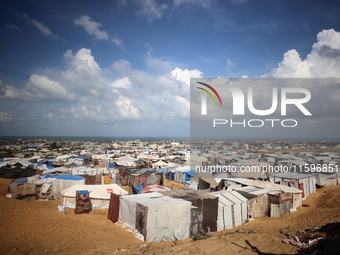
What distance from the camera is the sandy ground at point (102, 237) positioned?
730 centimetres

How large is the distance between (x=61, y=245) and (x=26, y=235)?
76.8 inches

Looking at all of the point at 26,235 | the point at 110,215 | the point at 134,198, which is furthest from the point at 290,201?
the point at 26,235

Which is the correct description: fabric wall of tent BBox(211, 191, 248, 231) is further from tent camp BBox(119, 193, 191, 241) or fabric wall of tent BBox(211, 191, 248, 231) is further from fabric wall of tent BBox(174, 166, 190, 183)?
fabric wall of tent BBox(174, 166, 190, 183)

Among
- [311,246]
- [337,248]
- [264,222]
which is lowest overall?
[264,222]

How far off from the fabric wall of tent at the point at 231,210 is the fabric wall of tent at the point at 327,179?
41.1ft

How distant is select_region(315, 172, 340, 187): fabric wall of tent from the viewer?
64.8 ft

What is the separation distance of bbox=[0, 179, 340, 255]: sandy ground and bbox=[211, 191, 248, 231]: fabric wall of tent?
0.53m

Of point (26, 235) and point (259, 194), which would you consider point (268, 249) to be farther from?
point (26, 235)

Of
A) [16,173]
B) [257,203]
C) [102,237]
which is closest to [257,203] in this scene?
[257,203]

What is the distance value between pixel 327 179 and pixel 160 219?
19.2m

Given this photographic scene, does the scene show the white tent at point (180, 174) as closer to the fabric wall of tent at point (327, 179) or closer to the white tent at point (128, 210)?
the fabric wall of tent at point (327, 179)

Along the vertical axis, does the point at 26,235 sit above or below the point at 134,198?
below

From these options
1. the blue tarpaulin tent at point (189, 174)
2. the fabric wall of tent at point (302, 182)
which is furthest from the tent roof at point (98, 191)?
the fabric wall of tent at point (302, 182)

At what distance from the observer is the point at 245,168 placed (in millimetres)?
24094
